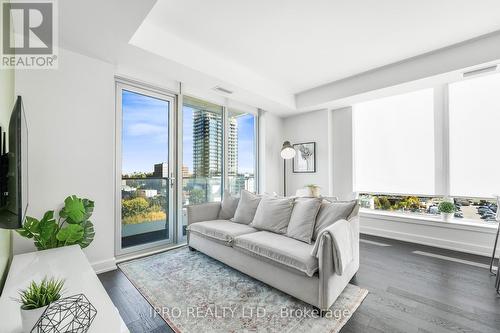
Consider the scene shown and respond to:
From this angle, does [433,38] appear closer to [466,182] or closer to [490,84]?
[490,84]

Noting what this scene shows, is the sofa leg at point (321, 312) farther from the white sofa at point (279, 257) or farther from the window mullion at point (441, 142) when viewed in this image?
the window mullion at point (441, 142)

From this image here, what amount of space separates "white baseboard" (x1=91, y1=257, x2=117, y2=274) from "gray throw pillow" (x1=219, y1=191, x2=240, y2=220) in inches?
57.4

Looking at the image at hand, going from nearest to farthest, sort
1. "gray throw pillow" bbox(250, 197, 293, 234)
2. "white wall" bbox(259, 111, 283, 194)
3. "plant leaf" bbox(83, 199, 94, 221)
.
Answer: "plant leaf" bbox(83, 199, 94, 221) < "gray throw pillow" bbox(250, 197, 293, 234) < "white wall" bbox(259, 111, 283, 194)

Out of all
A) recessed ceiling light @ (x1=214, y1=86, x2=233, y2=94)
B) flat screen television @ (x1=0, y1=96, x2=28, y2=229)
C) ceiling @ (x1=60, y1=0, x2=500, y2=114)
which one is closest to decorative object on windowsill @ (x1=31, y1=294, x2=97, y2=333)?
flat screen television @ (x1=0, y1=96, x2=28, y2=229)

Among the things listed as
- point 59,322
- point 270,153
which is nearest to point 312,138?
point 270,153

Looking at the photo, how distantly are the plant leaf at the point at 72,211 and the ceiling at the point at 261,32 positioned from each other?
1.68m

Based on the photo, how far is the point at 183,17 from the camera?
8.13 ft

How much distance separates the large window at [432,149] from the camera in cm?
339

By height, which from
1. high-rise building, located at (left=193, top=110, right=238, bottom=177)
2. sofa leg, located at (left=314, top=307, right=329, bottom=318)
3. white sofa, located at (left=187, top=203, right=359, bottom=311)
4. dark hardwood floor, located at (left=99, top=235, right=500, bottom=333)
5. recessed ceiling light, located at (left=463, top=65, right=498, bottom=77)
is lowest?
dark hardwood floor, located at (left=99, top=235, right=500, bottom=333)

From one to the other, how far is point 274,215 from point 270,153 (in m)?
2.75

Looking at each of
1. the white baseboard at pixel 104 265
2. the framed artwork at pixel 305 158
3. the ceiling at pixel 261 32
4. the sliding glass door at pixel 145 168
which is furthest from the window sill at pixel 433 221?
the white baseboard at pixel 104 265

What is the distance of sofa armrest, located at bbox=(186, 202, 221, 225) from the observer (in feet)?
10.6

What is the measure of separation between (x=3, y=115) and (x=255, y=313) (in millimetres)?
2485

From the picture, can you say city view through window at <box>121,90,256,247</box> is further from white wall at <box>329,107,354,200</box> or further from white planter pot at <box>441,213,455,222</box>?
white planter pot at <box>441,213,455,222</box>
